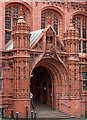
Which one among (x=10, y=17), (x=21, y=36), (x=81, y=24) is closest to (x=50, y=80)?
(x=21, y=36)

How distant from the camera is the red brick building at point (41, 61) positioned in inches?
1089

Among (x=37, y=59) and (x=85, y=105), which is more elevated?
(x=37, y=59)

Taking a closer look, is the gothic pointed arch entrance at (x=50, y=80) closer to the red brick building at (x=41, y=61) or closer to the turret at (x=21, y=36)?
the red brick building at (x=41, y=61)

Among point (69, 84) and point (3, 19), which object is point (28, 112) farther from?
point (3, 19)

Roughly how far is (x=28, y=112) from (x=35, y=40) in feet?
22.6

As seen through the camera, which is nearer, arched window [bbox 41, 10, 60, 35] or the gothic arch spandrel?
the gothic arch spandrel

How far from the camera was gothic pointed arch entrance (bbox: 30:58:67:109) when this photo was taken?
99.6ft

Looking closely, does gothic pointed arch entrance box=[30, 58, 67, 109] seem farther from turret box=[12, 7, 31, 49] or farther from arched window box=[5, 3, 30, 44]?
arched window box=[5, 3, 30, 44]

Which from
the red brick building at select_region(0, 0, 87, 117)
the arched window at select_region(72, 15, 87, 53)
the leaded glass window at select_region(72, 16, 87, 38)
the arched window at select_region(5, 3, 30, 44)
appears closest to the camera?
the red brick building at select_region(0, 0, 87, 117)

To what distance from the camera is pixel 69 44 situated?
30703 millimetres

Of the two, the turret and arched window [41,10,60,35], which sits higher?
arched window [41,10,60,35]

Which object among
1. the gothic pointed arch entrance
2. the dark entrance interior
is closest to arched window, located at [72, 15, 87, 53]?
the dark entrance interior

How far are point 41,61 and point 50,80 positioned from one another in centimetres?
335

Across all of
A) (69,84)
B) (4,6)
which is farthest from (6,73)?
(4,6)
